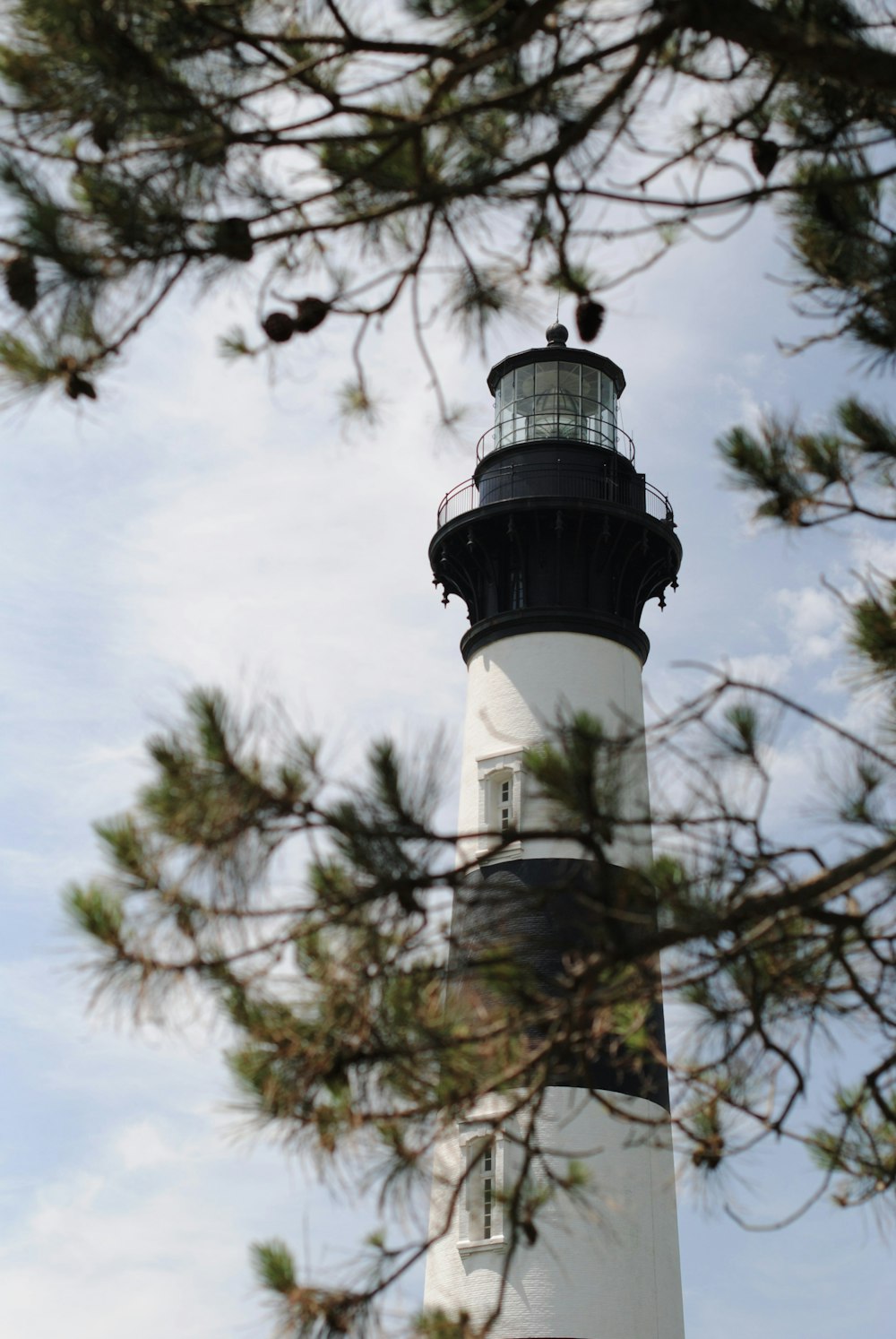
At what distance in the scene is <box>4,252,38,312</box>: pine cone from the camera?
5.05 m

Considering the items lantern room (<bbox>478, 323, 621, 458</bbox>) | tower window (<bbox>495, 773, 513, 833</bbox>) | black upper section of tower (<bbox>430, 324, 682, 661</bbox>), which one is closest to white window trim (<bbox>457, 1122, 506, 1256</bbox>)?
tower window (<bbox>495, 773, 513, 833</bbox>)

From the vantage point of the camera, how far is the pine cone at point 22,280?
16.6 ft

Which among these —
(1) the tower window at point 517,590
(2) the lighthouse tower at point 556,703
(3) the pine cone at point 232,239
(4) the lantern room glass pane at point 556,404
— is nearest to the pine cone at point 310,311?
(3) the pine cone at point 232,239

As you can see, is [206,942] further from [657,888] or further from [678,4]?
[678,4]

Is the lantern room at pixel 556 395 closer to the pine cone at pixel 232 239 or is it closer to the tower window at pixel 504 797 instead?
the tower window at pixel 504 797

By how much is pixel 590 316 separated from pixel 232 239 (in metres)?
1.53

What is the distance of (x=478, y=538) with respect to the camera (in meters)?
16.9

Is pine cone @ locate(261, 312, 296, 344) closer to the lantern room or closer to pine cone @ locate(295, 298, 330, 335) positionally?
pine cone @ locate(295, 298, 330, 335)

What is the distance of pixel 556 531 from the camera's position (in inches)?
648

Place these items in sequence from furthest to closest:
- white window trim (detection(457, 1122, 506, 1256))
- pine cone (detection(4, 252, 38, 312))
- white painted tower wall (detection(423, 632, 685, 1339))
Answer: white window trim (detection(457, 1122, 506, 1256)), white painted tower wall (detection(423, 632, 685, 1339)), pine cone (detection(4, 252, 38, 312))

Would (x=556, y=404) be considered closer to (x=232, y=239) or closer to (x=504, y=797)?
(x=504, y=797)

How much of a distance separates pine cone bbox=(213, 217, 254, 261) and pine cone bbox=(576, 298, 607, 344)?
1428mm

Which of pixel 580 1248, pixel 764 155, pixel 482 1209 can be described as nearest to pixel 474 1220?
pixel 482 1209

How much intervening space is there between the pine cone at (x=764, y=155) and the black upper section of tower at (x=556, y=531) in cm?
1001
